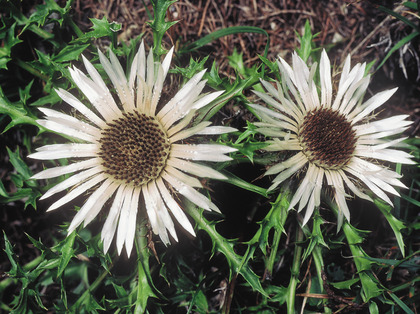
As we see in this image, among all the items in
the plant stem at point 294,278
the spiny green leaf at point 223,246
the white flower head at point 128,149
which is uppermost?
the white flower head at point 128,149

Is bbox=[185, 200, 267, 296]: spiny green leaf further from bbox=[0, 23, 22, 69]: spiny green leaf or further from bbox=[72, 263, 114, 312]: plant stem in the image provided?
bbox=[0, 23, 22, 69]: spiny green leaf

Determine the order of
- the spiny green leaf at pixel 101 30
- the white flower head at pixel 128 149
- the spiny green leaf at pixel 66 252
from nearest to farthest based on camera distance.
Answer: the white flower head at pixel 128 149 < the spiny green leaf at pixel 66 252 < the spiny green leaf at pixel 101 30

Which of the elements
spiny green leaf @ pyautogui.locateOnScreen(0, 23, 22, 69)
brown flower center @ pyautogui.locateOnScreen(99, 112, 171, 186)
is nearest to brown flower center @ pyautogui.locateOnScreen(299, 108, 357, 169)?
brown flower center @ pyautogui.locateOnScreen(99, 112, 171, 186)

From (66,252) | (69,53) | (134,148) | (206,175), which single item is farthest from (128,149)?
(69,53)

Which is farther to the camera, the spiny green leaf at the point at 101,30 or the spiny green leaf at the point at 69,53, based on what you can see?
the spiny green leaf at the point at 69,53

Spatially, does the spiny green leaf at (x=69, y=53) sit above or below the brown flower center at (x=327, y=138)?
above

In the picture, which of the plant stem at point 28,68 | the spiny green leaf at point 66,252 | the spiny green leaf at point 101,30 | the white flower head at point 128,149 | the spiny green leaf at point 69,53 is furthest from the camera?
the plant stem at point 28,68

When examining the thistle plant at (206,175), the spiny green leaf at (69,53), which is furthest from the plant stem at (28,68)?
the spiny green leaf at (69,53)

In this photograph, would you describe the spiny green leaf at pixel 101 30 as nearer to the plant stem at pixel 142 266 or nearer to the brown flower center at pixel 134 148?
the brown flower center at pixel 134 148

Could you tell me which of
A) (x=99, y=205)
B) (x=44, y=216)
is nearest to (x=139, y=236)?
(x=99, y=205)
